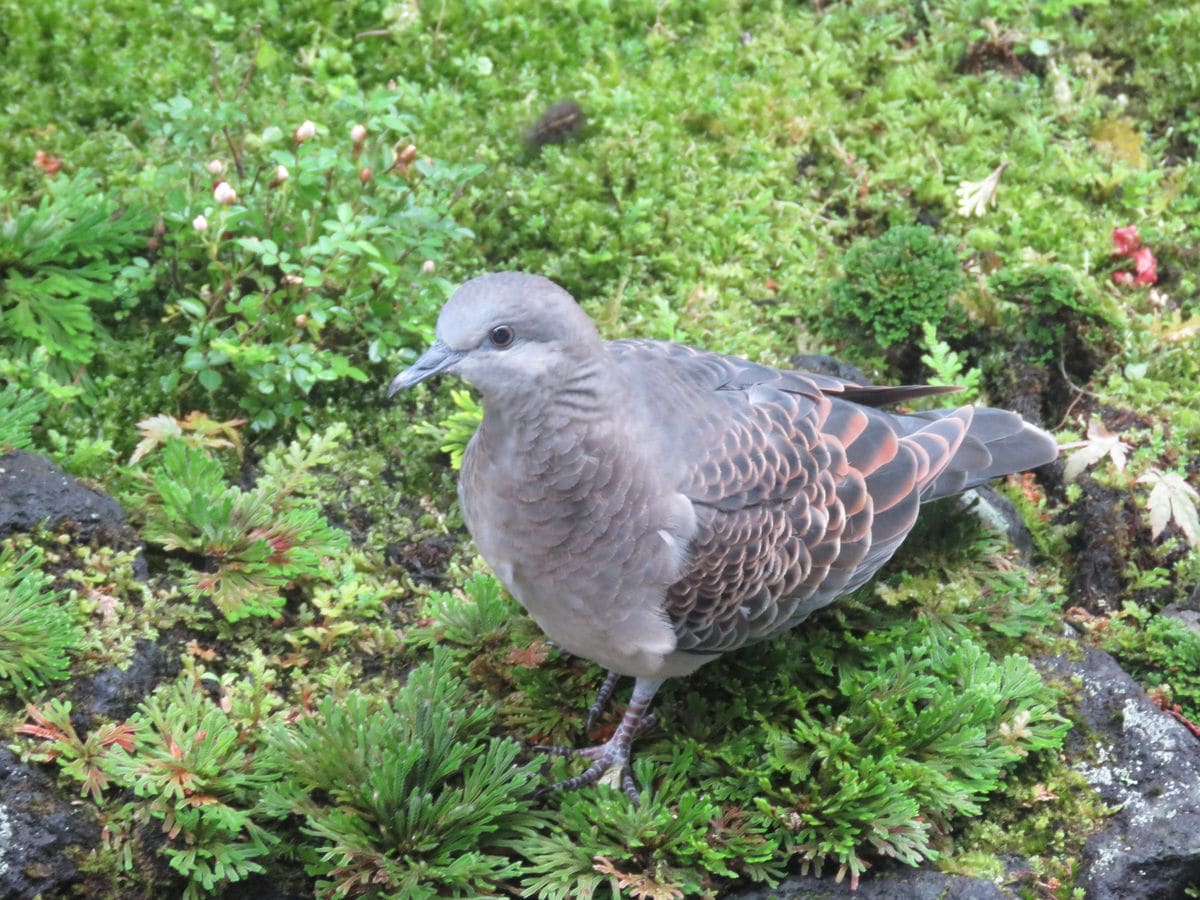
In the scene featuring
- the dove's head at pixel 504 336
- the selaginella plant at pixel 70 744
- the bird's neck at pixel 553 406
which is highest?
the dove's head at pixel 504 336

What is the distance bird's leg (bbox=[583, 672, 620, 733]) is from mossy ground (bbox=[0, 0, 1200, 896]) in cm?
7

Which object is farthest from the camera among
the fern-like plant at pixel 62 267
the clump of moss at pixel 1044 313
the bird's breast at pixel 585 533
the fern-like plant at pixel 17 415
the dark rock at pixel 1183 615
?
the clump of moss at pixel 1044 313

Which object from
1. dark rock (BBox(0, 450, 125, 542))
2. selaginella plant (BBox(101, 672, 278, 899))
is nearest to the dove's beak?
selaginella plant (BBox(101, 672, 278, 899))

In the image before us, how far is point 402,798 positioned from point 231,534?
4.15 feet

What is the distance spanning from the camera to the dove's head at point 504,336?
11.3ft

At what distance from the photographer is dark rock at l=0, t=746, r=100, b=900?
11.4ft

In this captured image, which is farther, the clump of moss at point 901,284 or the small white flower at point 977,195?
the small white flower at point 977,195

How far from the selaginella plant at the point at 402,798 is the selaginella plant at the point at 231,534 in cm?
62

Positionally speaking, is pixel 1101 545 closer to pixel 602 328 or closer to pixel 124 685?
pixel 602 328

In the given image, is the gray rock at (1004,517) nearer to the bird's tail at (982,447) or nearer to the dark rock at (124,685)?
the bird's tail at (982,447)

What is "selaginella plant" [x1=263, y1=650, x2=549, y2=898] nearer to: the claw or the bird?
the claw

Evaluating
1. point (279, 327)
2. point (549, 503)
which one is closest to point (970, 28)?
point (279, 327)

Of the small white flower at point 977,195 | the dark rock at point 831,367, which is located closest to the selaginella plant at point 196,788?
the dark rock at point 831,367

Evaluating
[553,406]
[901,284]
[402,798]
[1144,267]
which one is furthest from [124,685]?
[1144,267]
